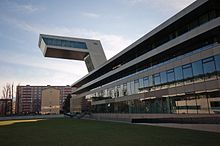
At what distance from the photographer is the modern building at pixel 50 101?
13300 cm

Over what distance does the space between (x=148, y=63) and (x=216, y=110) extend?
1467 cm

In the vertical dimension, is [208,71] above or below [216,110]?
above

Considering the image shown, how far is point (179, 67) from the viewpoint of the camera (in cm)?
2423

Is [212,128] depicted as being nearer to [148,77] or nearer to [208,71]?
[208,71]

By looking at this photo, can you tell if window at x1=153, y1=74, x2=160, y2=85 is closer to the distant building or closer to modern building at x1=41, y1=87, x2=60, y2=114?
the distant building

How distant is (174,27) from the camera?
1016 inches

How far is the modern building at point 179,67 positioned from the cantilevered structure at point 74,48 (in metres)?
22.4

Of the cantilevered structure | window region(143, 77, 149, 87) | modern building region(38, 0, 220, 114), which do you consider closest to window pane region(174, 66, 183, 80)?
modern building region(38, 0, 220, 114)

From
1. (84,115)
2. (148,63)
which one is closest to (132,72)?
(148,63)

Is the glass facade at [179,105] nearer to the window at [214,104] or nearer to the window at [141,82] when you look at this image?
the window at [214,104]

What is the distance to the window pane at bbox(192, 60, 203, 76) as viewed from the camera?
21094mm

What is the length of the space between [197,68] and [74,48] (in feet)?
140

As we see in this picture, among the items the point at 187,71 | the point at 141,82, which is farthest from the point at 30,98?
the point at 187,71

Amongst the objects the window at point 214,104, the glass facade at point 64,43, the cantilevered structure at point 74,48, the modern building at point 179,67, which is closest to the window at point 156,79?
the modern building at point 179,67
